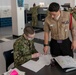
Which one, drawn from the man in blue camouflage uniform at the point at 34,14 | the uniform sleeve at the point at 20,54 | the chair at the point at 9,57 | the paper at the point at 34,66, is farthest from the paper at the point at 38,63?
the man in blue camouflage uniform at the point at 34,14

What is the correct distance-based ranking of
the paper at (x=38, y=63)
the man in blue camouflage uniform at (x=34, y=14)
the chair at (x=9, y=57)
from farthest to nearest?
the man in blue camouflage uniform at (x=34, y=14) < the chair at (x=9, y=57) < the paper at (x=38, y=63)

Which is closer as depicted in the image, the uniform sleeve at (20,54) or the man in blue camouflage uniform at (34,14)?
the uniform sleeve at (20,54)

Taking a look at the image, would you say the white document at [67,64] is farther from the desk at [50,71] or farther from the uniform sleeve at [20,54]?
the uniform sleeve at [20,54]

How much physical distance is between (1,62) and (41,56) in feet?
6.08

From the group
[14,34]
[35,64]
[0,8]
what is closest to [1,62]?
[35,64]

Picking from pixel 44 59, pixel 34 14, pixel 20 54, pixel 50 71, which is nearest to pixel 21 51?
pixel 20 54

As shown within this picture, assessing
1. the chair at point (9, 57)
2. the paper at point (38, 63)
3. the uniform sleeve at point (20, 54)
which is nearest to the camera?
the paper at point (38, 63)

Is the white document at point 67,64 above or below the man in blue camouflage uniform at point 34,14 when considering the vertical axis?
below

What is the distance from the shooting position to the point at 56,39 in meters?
2.14

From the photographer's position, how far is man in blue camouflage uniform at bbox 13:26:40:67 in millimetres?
1910

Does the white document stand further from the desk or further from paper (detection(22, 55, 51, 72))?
paper (detection(22, 55, 51, 72))

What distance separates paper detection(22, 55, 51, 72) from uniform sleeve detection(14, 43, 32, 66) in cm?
12

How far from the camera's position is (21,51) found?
6.47ft

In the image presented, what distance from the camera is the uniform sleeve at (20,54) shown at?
1900 mm
